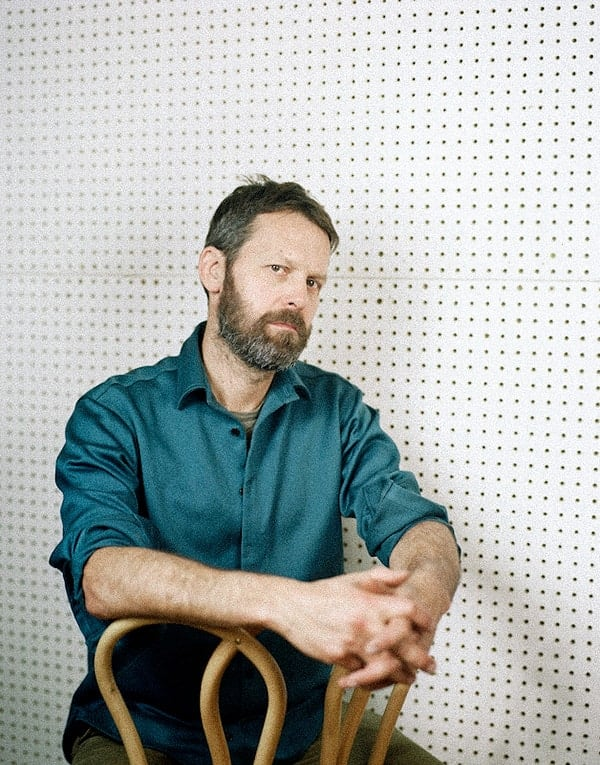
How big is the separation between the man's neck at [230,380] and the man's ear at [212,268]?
4.4 inches

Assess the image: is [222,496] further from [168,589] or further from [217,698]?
[217,698]

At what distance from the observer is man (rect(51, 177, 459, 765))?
1.62 m

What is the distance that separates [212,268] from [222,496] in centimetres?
57

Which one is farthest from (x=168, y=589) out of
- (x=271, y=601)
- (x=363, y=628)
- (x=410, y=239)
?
(x=410, y=239)

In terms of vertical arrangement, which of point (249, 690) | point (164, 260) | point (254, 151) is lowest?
point (249, 690)

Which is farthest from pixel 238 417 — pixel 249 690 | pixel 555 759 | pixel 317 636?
pixel 555 759

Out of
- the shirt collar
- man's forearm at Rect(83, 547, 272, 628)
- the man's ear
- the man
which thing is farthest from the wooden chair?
the man's ear

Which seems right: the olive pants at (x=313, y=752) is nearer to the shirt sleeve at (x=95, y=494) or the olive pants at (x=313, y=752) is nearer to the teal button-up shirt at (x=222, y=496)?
the teal button-up shirt at (x=222, y=496)

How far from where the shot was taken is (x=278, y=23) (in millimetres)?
2129

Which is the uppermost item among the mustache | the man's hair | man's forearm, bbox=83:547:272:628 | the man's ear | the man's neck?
the man's hair

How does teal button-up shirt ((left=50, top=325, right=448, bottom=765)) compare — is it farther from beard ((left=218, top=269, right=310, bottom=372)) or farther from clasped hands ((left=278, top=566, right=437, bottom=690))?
clasped hands ((left=278, top=566, right=437, bottom=690))

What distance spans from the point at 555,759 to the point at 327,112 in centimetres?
190

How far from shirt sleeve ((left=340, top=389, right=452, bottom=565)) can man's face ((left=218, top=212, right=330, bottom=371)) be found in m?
0.25

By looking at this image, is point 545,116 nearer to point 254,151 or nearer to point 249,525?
point 254,151
